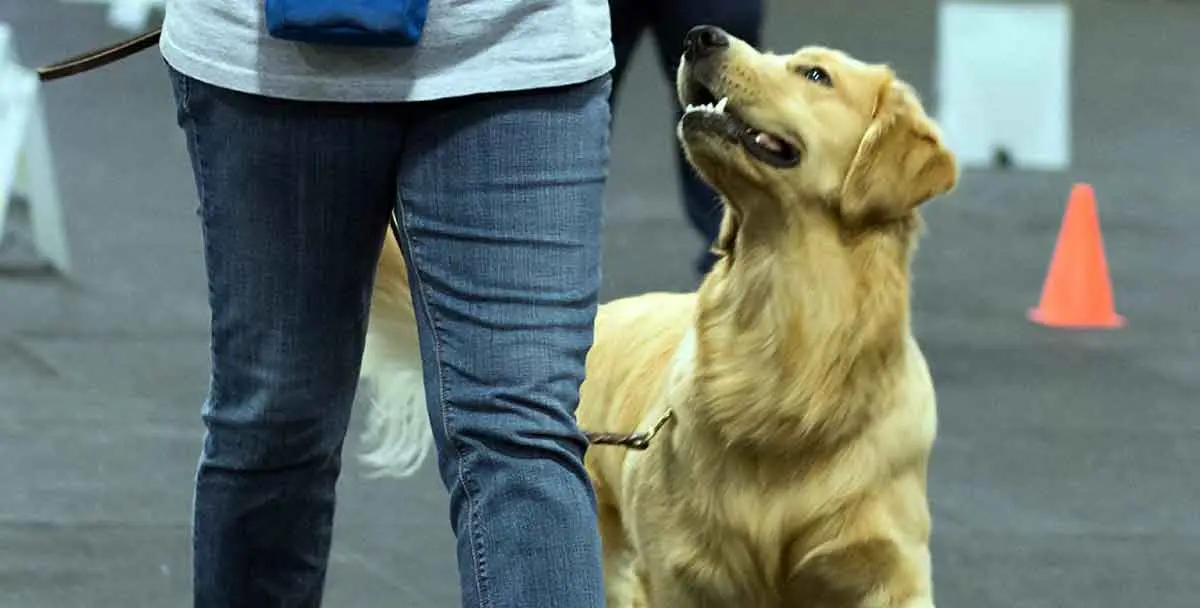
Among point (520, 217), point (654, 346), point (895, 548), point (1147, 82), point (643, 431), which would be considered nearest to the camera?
point (520, 217)

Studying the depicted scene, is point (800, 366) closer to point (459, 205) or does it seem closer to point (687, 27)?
point (459, 205)

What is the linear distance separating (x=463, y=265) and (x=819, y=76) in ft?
3.23

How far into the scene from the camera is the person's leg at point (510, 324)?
1.97 meters

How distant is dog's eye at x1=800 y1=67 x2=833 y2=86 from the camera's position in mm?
2795

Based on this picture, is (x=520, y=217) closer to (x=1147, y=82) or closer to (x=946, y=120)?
(x=946, y=120)

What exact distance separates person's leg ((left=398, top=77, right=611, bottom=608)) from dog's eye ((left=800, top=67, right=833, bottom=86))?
850mm

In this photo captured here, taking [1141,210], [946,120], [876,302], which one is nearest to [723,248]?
[876,302]

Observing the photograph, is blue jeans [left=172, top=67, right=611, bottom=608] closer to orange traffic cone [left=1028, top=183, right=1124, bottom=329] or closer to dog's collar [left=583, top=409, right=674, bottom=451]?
dog's collar [left=583, top=409, right=674, bottom=451]

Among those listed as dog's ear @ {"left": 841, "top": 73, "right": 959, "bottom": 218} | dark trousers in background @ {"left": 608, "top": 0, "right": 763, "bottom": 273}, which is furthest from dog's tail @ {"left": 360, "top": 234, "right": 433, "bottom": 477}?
dark trousers in background @ {"left": 608, "top": 0, "right": 763, "bottom": 273}

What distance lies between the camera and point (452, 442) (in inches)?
79.0

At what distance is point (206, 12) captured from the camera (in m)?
2.04

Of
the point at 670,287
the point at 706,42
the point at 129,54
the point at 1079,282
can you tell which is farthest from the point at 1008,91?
the point at 129,54

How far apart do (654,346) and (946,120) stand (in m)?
4.66

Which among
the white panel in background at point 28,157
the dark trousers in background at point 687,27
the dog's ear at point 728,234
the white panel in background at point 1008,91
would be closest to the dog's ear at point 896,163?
the dog's ear at point 728,234
